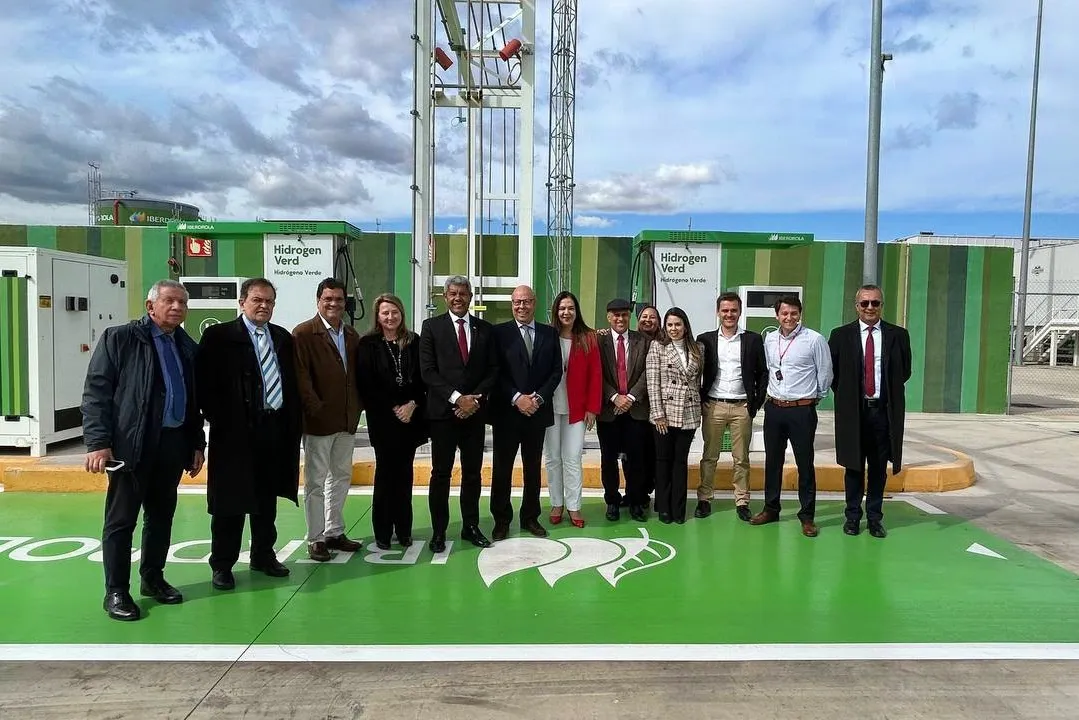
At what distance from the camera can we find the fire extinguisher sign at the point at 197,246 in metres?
9.65

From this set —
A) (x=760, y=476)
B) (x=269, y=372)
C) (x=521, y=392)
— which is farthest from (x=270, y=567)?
(x=760, y=476)

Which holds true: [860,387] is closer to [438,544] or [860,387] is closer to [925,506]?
[925,506]

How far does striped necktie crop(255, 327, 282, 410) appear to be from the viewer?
4301mm

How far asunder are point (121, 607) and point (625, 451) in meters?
3.64

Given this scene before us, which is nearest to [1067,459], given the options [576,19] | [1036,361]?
[576,19]

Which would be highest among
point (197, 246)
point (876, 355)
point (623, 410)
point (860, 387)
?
point (197, 246)

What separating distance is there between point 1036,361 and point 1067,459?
30490 millimetres

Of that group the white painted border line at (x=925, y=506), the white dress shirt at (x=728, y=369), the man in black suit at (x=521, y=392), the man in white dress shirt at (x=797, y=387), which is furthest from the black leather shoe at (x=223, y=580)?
the white painted border line at (x=925, y=506)

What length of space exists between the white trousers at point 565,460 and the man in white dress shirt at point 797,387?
5.03ft

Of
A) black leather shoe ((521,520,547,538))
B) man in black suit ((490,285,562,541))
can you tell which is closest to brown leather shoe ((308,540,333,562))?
man in black suit ((490,285,562,541))

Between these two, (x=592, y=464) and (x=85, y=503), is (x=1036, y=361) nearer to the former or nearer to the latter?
(x=592, y=464)

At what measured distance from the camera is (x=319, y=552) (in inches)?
190

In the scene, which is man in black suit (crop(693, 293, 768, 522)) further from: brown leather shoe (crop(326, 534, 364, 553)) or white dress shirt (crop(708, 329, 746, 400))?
brown leather shoe (crop(326, 534, 364, 553))

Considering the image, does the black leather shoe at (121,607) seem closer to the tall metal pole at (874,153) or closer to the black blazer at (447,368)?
the black blazer at (447,368)
